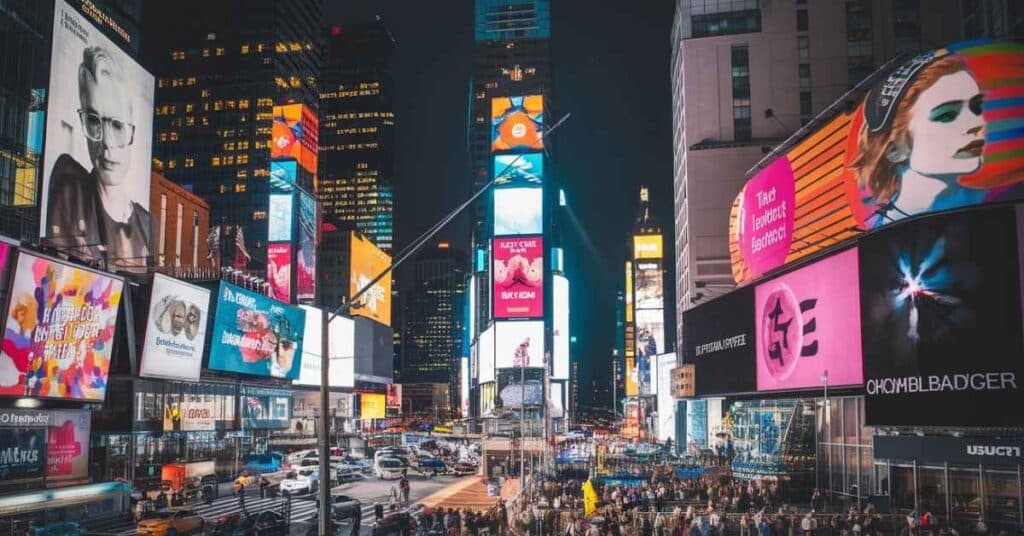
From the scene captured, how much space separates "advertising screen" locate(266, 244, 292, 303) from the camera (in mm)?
110375

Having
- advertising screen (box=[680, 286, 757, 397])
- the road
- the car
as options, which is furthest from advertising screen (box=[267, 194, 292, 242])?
the car

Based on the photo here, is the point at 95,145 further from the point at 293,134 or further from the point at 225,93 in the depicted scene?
the point at 225,93

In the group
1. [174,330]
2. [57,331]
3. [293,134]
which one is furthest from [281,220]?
[57,331]

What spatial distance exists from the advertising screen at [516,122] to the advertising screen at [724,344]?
49224 millimetres

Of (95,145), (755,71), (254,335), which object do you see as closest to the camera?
(95,145)

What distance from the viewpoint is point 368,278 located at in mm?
134625

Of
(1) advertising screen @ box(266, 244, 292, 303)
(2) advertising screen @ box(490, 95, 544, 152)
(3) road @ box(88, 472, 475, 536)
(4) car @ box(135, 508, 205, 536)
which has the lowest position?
(3) road @ box(88, 472, 475, 536)

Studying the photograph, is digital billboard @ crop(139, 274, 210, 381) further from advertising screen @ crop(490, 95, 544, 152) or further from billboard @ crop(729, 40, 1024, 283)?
advertising screen @ crop(490, 95, 544, 152)

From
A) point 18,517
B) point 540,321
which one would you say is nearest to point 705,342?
point 18,517

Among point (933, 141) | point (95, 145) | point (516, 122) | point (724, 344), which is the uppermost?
point (516, 122)

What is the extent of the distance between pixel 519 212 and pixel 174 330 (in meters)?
58.0

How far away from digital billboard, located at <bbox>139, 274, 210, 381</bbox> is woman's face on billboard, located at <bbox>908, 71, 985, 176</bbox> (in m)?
34.7

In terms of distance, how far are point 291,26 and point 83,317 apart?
14573 cm

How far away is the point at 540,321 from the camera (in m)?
105
